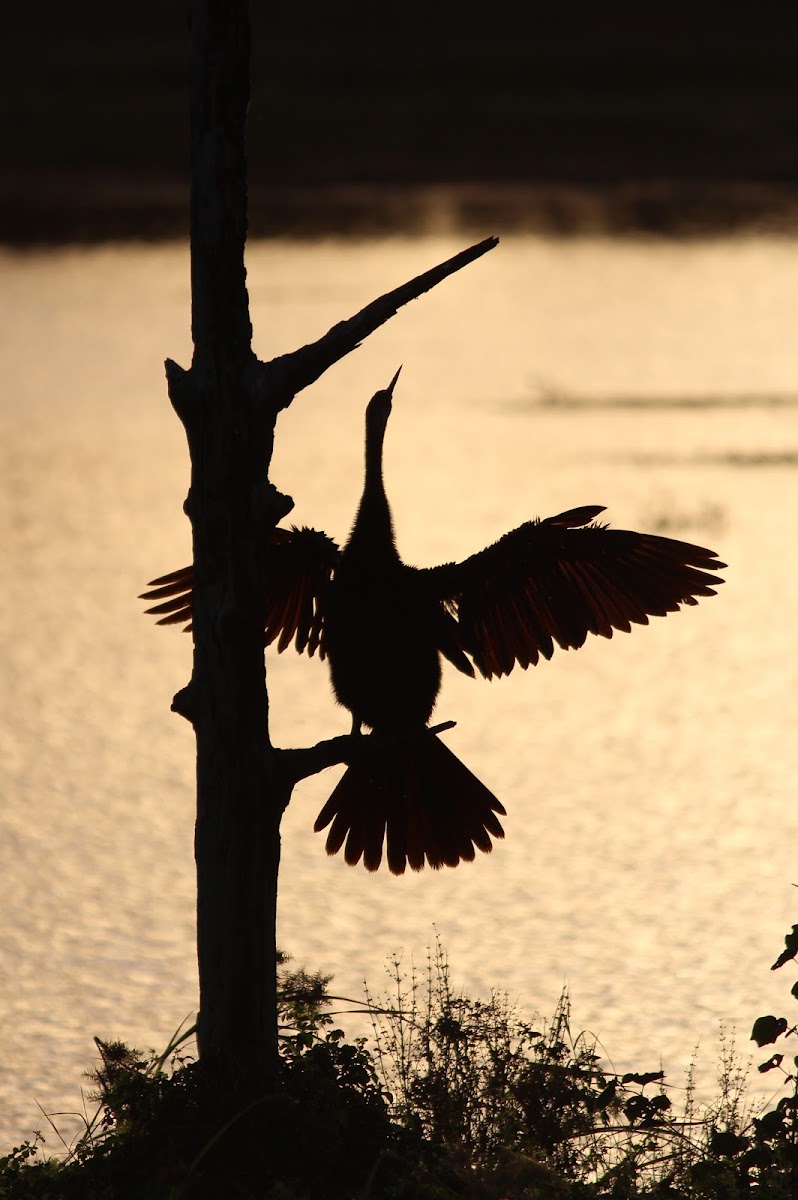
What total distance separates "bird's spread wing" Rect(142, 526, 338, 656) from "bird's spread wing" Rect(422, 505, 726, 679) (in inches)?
11.1

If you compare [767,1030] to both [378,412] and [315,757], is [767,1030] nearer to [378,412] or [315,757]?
[315,757]

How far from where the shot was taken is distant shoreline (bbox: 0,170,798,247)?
21.5 metres

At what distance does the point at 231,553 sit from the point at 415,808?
2.94 feet

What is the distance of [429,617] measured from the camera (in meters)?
4.85

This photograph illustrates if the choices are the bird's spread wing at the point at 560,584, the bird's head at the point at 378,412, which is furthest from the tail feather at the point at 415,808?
the bird's head at the point at 378,412

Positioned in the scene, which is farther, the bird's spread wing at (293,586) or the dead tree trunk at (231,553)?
the bird's spread wing at (293,586)

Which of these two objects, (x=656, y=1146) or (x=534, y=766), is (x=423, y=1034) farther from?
(x=534, y=766)

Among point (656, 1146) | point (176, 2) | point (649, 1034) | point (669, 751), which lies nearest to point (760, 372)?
point (669, 751)

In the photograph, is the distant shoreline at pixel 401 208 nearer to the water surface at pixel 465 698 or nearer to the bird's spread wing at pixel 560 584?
the water surface at pixel 465 698

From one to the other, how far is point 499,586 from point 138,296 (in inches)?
536

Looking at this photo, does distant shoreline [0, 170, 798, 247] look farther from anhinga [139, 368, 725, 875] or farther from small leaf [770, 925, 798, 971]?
small leaf [770, 925, 798, 971]

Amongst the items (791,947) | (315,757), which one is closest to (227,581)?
(315,757)

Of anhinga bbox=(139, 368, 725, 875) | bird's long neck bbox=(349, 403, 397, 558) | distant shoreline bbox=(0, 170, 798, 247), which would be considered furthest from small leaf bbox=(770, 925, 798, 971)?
distant shoreline bbox=(0, 170, 798, 247)

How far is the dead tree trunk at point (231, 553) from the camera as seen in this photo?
4301 mm
